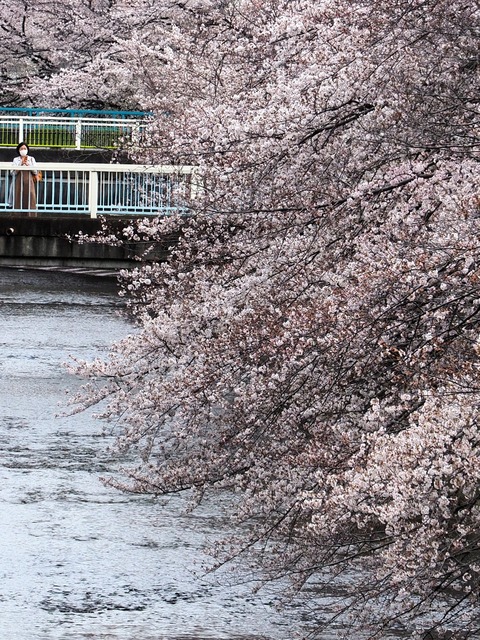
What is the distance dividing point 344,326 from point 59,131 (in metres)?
29.5

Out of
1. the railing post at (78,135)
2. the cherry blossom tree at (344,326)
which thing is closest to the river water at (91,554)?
the cherry blossom tree at (344,326)

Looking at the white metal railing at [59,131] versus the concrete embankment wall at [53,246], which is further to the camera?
the white metal railing at [59,131]

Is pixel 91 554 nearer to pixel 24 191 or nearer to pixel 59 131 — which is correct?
pixel 24 191

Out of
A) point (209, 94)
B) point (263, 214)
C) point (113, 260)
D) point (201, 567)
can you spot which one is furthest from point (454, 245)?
point (113, 260)

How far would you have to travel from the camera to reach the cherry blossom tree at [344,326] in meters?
5.46

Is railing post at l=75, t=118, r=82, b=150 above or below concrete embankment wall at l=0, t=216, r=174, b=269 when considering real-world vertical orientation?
above

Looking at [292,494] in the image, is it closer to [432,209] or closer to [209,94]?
[432,209]

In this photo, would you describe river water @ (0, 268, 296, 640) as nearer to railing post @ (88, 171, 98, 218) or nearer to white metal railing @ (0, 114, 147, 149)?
railing post @ (88, 171, 98, 218)

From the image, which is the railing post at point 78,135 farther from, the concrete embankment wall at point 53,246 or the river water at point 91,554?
the river water at point 91,554

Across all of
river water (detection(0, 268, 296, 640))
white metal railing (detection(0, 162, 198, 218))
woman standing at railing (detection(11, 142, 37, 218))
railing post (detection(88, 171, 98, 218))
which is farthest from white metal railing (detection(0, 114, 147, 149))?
river water (detection(0, 268, 296, 640))

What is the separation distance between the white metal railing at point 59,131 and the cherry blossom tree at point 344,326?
25.2 m

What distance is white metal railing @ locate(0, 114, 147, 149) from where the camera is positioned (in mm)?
34219

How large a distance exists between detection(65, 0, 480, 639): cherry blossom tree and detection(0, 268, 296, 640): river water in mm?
342

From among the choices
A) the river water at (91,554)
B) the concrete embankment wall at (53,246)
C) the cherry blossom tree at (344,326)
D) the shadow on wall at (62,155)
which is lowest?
the concrete embankment wall at (53,246)
